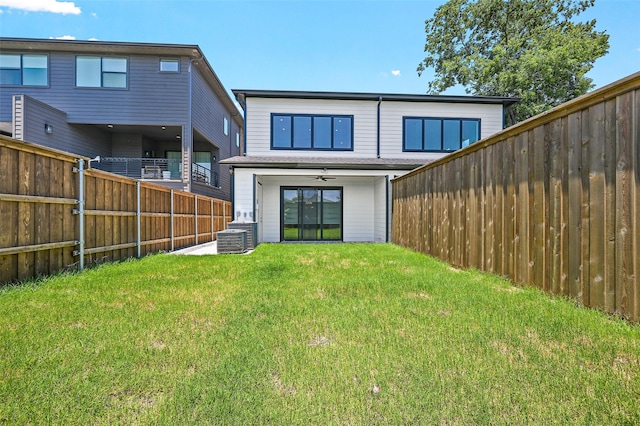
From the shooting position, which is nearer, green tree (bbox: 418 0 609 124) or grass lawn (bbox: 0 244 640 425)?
grass lawn (bbox: 0 244 640 425)

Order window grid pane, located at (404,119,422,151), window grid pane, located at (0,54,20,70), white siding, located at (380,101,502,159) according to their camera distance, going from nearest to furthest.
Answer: white siding, located at (380,101,502,159)
window grid pane, located at (404,119,422,151)
window grid pane, located at (0,54,20,70)

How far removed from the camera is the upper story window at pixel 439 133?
12.7m

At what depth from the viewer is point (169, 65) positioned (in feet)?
48.6

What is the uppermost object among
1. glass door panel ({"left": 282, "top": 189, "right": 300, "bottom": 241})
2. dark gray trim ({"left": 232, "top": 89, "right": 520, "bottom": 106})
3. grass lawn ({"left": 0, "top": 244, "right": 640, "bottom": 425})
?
dark gray trim ({"left": 232, "top": 89, "right": 520, "bottom": 106})

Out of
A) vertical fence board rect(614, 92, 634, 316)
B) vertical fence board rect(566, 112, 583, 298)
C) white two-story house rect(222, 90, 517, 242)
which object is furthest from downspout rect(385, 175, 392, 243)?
vertical fence board rect(614, 92, 634, 316)

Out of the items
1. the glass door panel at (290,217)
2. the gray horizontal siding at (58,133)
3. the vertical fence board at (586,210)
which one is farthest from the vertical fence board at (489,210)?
the gray horizontal siding at (58,133)

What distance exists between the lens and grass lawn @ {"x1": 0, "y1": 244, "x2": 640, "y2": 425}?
5.55ft

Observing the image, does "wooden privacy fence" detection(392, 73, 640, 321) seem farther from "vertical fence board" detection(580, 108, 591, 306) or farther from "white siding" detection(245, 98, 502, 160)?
"white siding" detection(245, 98, 502, 160)

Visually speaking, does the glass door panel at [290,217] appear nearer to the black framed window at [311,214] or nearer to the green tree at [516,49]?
the black framed window at [311,214]

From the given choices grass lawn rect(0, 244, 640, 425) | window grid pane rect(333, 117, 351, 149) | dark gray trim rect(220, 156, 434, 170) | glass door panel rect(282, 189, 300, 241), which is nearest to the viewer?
grass lawn rect(0, 244, 640, 425)

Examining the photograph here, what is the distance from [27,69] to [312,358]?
19776 mm

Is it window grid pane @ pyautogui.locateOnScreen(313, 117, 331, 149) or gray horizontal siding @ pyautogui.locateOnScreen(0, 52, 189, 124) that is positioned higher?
gray horizontal siding @ pyautogui.locateOnScreen(0, 52, 189, 124)

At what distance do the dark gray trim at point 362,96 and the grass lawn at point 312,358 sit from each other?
9332mm

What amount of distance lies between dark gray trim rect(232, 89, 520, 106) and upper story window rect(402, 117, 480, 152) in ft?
2.51
